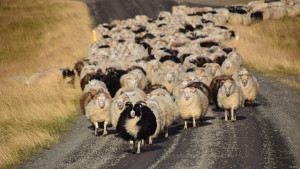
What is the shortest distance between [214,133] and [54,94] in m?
10.8

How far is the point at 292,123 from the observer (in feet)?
47.4

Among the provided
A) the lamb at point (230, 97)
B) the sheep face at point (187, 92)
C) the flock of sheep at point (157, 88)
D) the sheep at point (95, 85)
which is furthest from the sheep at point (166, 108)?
the sheep at point (95, 85)

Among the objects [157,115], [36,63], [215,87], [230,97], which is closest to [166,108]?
[157,115]

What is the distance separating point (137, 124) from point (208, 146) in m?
2.03

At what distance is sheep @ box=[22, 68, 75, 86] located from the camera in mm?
24722

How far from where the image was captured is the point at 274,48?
36.9 metres

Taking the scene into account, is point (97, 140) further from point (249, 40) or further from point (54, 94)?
point (249, 40)

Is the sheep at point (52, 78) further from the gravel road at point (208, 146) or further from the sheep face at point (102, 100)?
the sheep face at point (102, 100)

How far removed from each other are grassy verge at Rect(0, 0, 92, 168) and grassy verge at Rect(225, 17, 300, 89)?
12167mm

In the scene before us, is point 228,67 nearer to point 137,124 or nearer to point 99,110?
point 99,110

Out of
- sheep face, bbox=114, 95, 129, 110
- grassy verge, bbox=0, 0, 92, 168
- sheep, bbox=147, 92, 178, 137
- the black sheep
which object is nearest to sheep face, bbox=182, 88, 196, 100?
sheep, bbox=147, 92, 178, 137

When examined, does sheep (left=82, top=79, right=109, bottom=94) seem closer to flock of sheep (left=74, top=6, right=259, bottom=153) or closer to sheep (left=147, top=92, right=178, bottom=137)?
flock of sheep (left=74, top=6, right=259, bottom=153)

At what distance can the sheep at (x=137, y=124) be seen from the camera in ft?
38.4

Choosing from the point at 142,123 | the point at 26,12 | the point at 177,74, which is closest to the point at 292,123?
the point at 142,123
